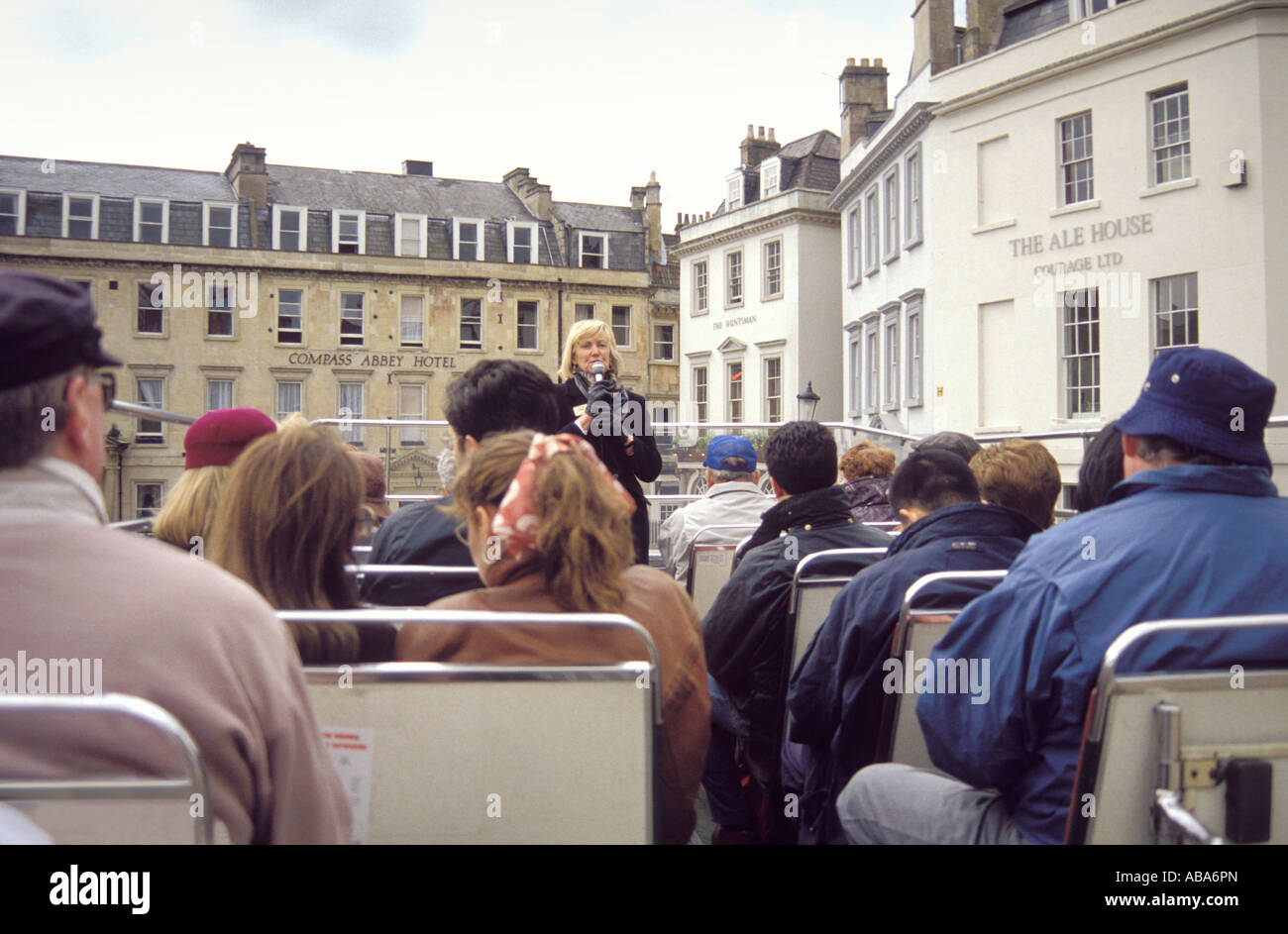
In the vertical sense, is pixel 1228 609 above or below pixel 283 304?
below

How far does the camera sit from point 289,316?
42312 mm

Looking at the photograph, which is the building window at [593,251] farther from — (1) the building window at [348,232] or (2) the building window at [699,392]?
(2) the building window at [699,392]

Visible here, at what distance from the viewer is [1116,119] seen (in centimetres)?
1991

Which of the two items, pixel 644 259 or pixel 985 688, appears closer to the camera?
pixel 985 688

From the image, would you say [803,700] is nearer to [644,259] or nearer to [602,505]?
[602,505]

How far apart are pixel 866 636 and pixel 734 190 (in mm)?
40414

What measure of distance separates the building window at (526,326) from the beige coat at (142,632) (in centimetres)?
4417

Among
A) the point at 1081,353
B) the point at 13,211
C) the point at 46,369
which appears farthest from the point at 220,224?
the point at 46,369

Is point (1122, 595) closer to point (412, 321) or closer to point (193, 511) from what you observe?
point (193, 511)

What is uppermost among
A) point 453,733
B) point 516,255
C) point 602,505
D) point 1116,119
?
point 516,255

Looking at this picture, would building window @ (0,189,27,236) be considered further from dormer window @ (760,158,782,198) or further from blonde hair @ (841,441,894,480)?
blonde hair @ (841,441,894,480)

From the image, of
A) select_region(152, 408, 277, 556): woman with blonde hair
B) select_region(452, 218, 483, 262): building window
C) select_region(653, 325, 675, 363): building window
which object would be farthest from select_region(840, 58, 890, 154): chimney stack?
select_region(152, 408, 277, 556): woman with blonde hair
